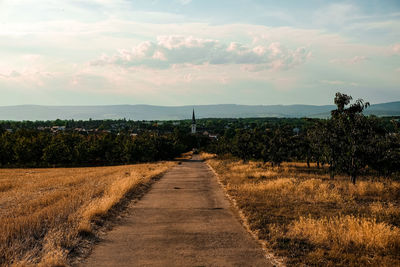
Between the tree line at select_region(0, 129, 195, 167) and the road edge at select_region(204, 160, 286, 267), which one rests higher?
the road edge at select_region(204, 160, 286, 267)

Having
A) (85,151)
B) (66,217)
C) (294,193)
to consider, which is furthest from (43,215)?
(85,151)

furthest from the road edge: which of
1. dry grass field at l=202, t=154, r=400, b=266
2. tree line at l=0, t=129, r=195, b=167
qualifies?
tree line at l=0, t=129, r=195, b=167

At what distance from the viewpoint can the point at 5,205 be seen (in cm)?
1655

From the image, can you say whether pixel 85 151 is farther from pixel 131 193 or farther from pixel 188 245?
pixel 188 245

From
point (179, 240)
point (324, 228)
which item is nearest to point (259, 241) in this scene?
point (324, 228)

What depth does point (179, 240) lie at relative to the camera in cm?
999

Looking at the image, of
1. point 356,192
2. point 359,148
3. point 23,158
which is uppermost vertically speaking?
point 359,148

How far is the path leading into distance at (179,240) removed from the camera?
8297mm

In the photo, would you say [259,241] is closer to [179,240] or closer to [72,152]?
[179,240]

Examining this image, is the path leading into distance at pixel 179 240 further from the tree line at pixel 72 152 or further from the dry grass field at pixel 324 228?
the tree line at pixel 72 152

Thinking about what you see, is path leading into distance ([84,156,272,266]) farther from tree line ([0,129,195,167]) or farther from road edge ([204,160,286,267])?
tree line ([0,129,195,167])

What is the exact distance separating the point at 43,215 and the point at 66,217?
1.01m

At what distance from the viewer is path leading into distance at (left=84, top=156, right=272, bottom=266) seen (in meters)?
8.30

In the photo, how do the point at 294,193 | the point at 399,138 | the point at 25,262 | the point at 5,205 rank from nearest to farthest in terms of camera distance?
the point at 25,262 < the point at 5,205 < the point at 294,193 < the point at 399,138
